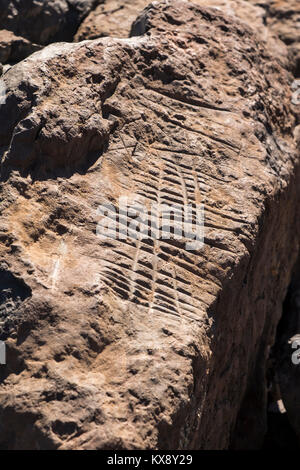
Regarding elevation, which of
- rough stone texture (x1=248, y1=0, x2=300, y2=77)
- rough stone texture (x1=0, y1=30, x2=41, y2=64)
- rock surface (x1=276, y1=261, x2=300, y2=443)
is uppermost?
rough stone texture (x1=248, y1=0, x2=300, y2=77)

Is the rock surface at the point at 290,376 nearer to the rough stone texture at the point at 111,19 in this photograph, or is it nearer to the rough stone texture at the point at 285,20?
the rough stone texture at the point at 285,20

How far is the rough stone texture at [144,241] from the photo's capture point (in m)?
3.23

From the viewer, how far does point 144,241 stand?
375 cm

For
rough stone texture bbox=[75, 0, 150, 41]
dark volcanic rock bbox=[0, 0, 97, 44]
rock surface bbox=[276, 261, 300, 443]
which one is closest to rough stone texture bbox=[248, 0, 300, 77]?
rough stone texture bbox=[75, 0, 150, 41]

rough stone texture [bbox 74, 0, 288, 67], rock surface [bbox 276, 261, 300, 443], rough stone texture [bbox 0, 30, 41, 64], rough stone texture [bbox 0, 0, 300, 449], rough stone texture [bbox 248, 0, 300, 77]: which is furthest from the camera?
rough stone texture [bbox 248, 0, 300, 77]

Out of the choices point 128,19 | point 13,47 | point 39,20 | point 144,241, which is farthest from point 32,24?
point 144,241

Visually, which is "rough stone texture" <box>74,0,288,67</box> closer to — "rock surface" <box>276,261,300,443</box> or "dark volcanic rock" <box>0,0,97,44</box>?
"dark volcanic rock" <box>0,0,97,44</box>

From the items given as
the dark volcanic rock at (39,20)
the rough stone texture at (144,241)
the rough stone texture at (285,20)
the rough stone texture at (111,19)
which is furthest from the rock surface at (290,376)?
the dark volcanic rock at (39,20)

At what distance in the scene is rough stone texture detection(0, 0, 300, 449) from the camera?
3.23 m

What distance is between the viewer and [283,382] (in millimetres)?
4516

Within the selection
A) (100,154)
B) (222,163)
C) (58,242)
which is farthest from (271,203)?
(58,242)

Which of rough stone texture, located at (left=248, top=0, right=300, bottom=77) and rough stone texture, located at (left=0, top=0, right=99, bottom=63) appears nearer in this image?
rough stone texture, located at (left=0, top=0, right=99, bottom=63)

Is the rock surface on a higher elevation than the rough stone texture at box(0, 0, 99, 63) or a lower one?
lower

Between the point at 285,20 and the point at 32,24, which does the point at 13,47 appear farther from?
the point at 285,20
